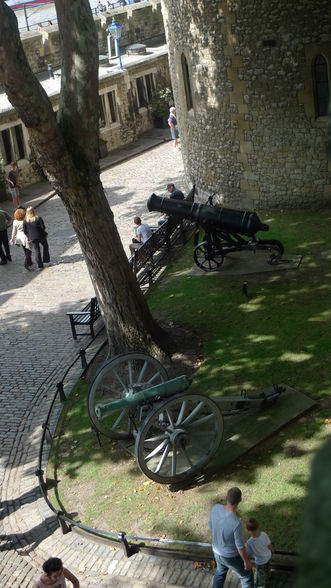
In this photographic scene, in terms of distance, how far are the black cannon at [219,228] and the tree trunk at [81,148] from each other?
2.86 meters

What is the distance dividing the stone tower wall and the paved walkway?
282cm

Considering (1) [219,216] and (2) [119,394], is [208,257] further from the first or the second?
(2) [119,394]

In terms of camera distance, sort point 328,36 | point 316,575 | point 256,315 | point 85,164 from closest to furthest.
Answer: point 316,575, point 85,164, point 256,315, point 328,36

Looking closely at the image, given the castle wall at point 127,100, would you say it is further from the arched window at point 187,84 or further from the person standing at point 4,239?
the person standing at point 4,239

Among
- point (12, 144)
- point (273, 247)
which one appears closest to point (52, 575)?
point (273, 247)

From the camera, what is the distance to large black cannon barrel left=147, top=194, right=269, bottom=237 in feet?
44.1

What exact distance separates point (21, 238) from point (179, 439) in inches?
371

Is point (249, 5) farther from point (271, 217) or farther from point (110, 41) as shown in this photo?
point (110, 41)

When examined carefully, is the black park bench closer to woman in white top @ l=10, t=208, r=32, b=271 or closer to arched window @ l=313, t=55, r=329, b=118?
woman in white top @ l=10, t=208, r=32, b=271

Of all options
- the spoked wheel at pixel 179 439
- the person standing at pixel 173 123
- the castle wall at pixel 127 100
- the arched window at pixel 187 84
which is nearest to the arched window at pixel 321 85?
the arched window at pixel 187 84

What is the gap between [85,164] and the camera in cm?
1045

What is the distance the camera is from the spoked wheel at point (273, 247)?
14.2 meters

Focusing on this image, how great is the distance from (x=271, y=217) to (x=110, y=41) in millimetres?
17582

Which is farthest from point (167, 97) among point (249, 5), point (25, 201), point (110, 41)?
point (249, 5)
